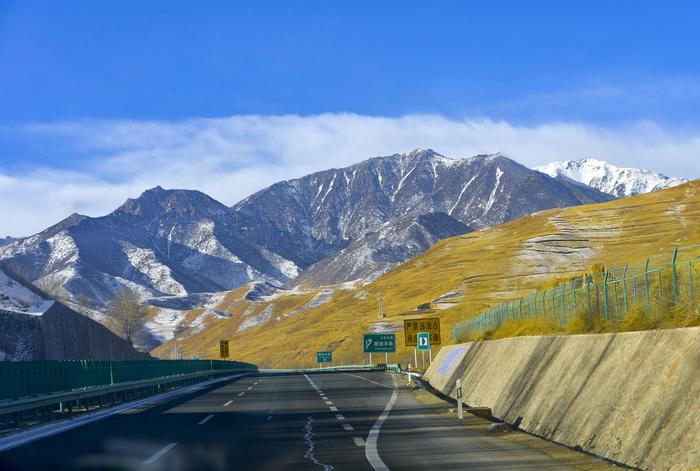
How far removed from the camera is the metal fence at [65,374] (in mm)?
21547

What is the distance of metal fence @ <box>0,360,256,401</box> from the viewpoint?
21547 millimetres

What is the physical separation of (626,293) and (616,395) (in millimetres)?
5720

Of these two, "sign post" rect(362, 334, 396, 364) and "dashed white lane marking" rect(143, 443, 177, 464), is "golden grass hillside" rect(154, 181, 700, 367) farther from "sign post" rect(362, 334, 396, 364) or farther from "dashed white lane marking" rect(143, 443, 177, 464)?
"dashed white lane marking" rect(143, 443, 177, 464)

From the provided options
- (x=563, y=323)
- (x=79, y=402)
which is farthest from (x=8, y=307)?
(x=563, y=323)

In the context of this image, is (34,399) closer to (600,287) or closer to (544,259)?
(600,287)

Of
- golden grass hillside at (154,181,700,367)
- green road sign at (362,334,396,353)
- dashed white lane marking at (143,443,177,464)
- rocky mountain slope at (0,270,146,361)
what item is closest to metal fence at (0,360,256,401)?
dashed white lane marking at (143,443,177,464)

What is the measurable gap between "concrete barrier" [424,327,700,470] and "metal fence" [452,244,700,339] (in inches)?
49.1

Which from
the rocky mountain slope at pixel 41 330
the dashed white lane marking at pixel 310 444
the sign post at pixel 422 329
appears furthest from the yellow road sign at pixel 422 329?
the dashed white lane marking at pixel 310 444

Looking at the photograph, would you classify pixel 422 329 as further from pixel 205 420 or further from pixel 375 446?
pixel 375 446

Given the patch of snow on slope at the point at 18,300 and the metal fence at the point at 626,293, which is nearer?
the metal fence at the point at 626,293

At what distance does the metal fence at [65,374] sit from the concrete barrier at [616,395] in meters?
12.7

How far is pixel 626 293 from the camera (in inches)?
756

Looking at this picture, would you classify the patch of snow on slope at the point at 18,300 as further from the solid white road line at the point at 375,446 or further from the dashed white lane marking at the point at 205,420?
the solid white road line at the point at 375,446

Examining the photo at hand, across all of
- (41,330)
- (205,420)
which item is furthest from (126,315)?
(205,420)
